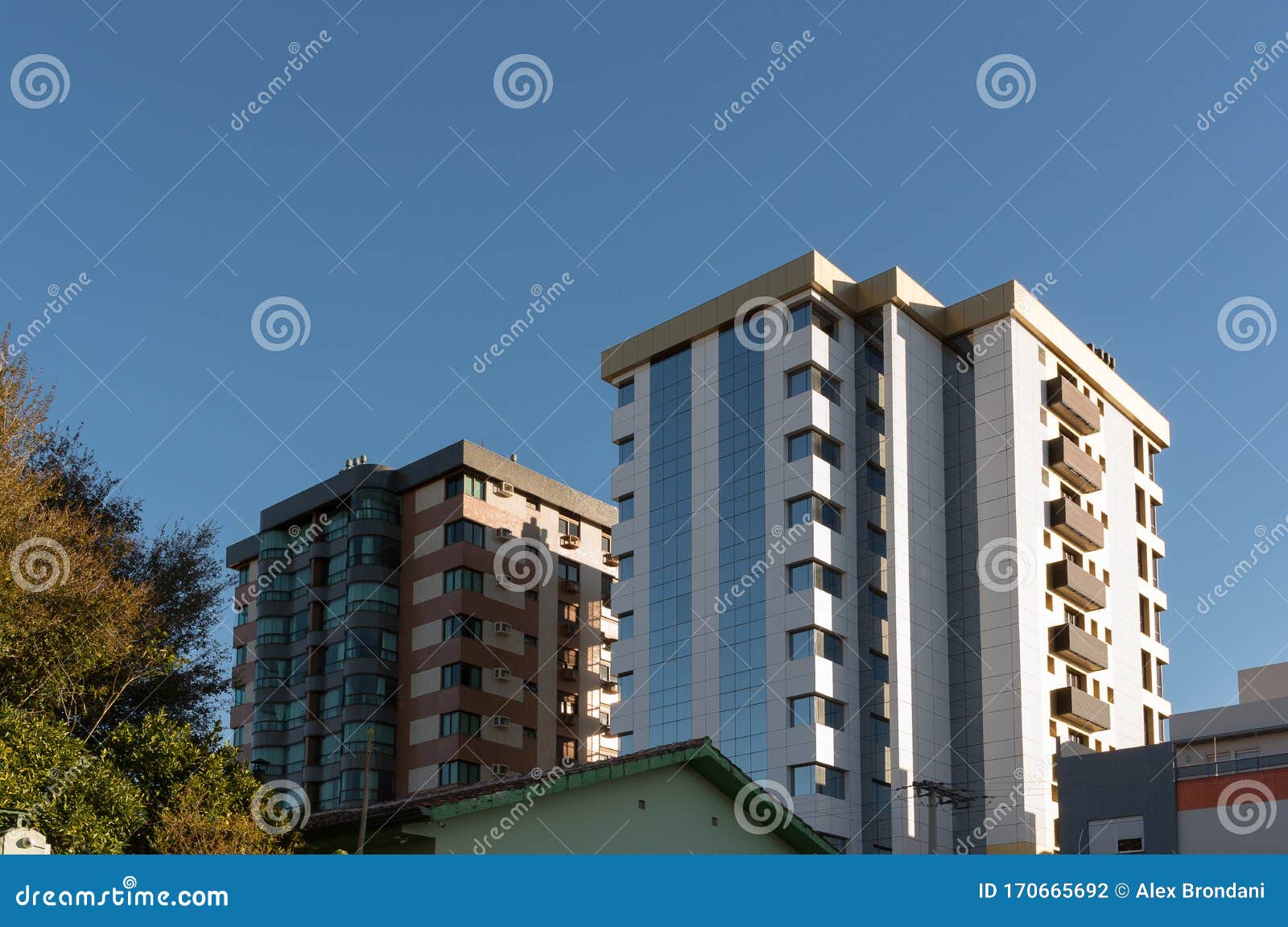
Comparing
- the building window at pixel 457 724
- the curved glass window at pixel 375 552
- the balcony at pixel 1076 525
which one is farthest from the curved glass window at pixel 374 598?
the balcony at pixel 1076 525

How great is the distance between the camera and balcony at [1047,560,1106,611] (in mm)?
59750

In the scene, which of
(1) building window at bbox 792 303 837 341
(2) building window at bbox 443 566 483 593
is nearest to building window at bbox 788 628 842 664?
(1) building window at bbox 792 303 837 341

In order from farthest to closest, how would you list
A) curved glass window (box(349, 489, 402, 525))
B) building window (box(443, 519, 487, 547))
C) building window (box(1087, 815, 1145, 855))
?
1. curved glass window (box(349, 489, 402, 525))
2. building window (box(443, 519, 487, 547))
3. building window (box(1087, 815, 1145, 855))

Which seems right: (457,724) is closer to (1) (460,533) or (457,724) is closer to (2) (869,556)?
(1) (460,533)

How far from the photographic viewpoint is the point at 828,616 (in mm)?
53688

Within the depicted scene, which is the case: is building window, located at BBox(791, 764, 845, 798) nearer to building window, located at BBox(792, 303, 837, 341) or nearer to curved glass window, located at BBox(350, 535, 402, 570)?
building window, located at BBox(792, 303, 837, 341)

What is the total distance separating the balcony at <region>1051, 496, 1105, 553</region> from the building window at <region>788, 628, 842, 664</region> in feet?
43.8

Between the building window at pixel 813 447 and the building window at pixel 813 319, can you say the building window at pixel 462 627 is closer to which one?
the building window at pixel 813 447

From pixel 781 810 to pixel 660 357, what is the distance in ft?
123

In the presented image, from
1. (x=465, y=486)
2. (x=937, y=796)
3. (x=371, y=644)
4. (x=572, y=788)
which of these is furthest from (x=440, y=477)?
(x=572, y=788)

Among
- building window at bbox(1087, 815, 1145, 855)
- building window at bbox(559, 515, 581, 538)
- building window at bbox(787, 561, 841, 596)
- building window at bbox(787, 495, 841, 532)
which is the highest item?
building window at bbox(559, 515, 581, 538)

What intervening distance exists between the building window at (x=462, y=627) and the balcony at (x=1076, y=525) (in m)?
26.8

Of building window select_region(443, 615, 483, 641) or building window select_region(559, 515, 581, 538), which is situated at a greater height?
building window select_region(559, 515, 581, 538)

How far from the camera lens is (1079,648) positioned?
194ft
